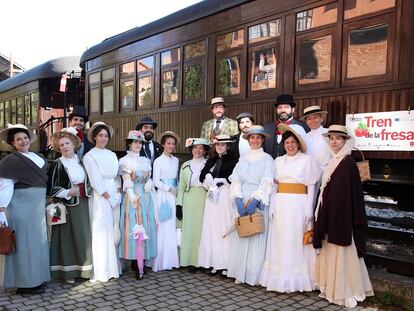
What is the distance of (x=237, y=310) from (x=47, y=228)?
1.96 metres

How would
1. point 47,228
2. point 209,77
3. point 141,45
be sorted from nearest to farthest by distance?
point 47,228 → point 209,77 → point 141,45

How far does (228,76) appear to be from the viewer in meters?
6.11

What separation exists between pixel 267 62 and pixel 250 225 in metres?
2.50

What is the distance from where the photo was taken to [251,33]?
5.74m

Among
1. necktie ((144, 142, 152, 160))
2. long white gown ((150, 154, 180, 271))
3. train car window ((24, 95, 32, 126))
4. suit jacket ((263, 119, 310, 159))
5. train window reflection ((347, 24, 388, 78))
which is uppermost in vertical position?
train window reflection ((347, 24, 388, 78))

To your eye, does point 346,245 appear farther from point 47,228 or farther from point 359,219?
point 47,228

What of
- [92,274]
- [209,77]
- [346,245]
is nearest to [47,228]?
[92,274]

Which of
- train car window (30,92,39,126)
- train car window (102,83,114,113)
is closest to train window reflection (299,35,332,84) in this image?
train car window (102,83,114,113)

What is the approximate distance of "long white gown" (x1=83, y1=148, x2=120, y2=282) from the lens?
4129mm

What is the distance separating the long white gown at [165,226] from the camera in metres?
4.54

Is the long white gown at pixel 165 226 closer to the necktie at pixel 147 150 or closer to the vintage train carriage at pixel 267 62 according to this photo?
the necktie at pixel 147 150

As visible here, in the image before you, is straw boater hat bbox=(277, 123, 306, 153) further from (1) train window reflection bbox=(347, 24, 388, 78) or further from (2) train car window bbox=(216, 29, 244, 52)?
(2) train car window bbox=(216, 29, 244, 52)

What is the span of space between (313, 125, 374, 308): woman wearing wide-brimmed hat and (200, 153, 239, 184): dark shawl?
3.55ft

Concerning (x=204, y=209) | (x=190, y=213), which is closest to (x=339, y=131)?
(x=204, y=209)
